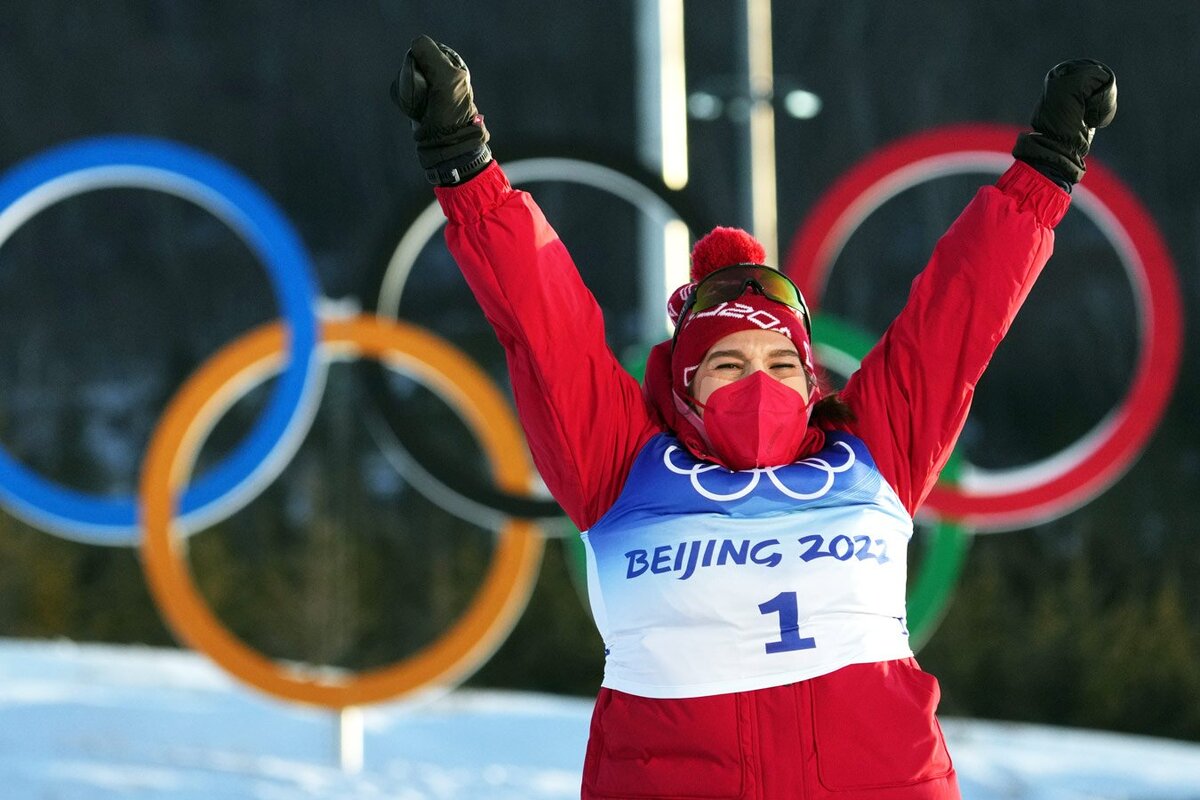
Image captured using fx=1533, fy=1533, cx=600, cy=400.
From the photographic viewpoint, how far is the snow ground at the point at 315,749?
6832 mm

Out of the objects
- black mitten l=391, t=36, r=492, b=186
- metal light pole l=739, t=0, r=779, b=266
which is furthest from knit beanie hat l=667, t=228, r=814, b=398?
metal light pole l=739, t=0, r=779, b=266

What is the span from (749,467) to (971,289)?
1.77 ft

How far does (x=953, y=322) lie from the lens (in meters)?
2.87

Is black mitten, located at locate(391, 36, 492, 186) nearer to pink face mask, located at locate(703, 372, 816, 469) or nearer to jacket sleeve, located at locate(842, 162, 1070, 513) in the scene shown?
pink face mask, located at locate(703, 372, 816, 469)

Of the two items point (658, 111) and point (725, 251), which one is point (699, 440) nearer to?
point (725, 251)

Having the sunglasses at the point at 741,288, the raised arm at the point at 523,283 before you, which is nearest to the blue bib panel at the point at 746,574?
the raised arm at the point at 523,283

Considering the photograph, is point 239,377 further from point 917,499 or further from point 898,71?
point 898,71

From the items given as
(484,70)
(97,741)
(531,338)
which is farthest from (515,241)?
(484,70)

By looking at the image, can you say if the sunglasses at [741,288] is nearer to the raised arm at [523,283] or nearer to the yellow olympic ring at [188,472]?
the raised arm at [523,283]

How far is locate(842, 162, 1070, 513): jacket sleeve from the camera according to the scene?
2.86 metres

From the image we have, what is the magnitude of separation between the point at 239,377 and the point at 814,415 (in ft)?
13.2

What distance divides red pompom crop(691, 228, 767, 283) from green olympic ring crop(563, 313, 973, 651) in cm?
291

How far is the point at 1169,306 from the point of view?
6.33 metres

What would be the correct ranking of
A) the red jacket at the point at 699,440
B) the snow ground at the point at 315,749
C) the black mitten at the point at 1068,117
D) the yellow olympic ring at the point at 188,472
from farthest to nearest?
the snow ground at the point at 315,749 → the yellow olympic ring at the point at 188,472 → the black mitten at the point at 1068,117 → the red jacket at the point at 699,440
